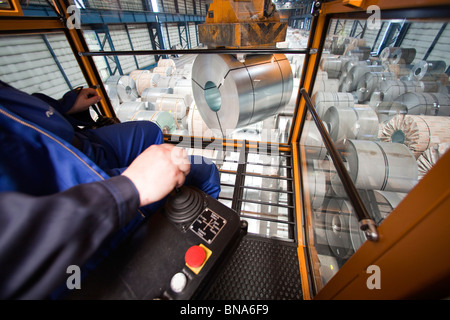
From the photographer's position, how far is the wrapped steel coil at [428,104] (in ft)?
7.50

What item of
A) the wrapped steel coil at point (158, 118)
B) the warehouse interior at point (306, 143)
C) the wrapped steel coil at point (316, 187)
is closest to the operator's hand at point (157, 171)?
the warehouse interior at point (306, 143)

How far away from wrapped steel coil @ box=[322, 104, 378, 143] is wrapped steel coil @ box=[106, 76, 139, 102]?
19.3 ft

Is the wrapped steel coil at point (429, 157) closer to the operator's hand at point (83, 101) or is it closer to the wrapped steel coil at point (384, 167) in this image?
the wrapped steel coil at point (384, 167)

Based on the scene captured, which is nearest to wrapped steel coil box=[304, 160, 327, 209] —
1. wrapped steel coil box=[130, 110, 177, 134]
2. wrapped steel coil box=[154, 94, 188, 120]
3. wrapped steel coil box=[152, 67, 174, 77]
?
wrapped steel coil box=[130, 110, 177, 134]

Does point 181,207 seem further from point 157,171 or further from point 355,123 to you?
point 355,123

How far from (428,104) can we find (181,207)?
10.7ft

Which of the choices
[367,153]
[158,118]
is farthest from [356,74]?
[158,118]

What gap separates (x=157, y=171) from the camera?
0.59 metres

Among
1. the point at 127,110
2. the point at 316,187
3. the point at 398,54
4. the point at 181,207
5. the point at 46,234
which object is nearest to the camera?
the point at 46,234

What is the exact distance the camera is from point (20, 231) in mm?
367

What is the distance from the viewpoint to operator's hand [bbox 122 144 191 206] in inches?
22.5

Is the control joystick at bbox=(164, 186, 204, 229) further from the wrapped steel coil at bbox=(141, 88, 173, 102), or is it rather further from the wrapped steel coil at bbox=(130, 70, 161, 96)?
the wrapped steel coil at bbox=(130, 70, 161, 96)
